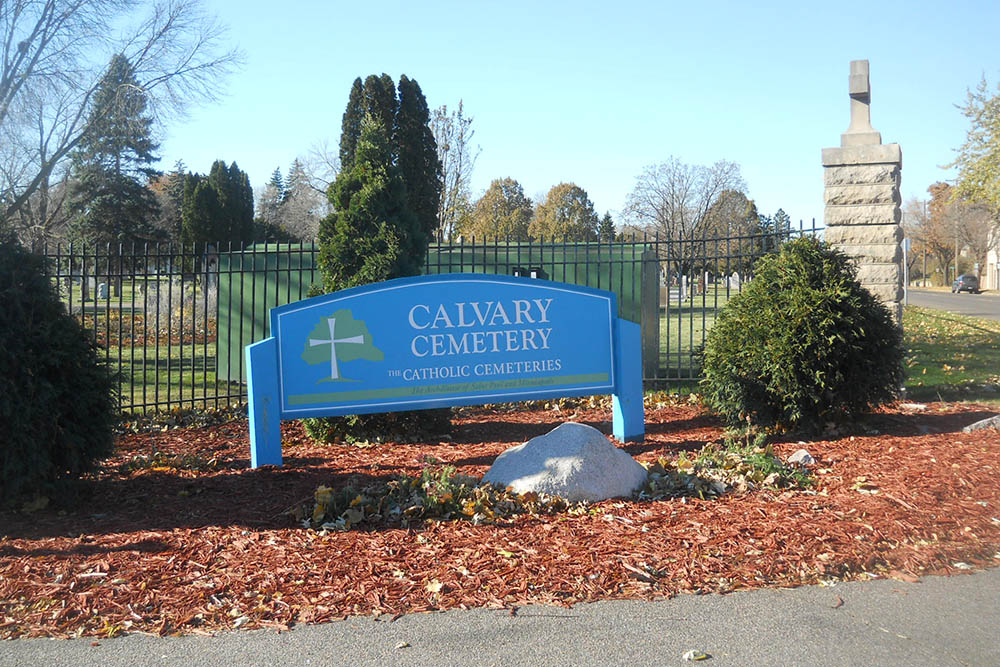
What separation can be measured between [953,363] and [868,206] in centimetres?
461

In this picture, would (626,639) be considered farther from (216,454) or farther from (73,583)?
(216,454)

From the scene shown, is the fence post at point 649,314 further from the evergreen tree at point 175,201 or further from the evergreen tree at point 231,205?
the evergreen tree at point 175,201

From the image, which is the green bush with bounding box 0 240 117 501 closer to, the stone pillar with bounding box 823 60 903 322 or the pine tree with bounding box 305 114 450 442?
the pine tree with bounding box 305 114 450 442

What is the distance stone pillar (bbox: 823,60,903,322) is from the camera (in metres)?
9.13

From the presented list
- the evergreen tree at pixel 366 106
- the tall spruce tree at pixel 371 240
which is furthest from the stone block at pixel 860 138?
the evergreen tree at pixel 366 106

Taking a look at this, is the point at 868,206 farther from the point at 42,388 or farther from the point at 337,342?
the point at 42,388

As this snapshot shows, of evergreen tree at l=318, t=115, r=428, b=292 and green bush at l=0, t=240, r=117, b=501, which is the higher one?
evergreen tree at l=318, t=115, r=428, b=292

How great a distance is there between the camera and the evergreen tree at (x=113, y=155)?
18125 mm

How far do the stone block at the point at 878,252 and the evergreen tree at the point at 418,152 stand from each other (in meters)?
18.1

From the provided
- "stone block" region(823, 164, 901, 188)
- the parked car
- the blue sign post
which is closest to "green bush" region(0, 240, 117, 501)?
the blue sign post

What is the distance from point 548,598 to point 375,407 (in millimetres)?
3604

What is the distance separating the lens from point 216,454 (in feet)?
24.9

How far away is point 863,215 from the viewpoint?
30.2ft

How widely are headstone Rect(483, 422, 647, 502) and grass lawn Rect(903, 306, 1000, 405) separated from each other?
500cm
